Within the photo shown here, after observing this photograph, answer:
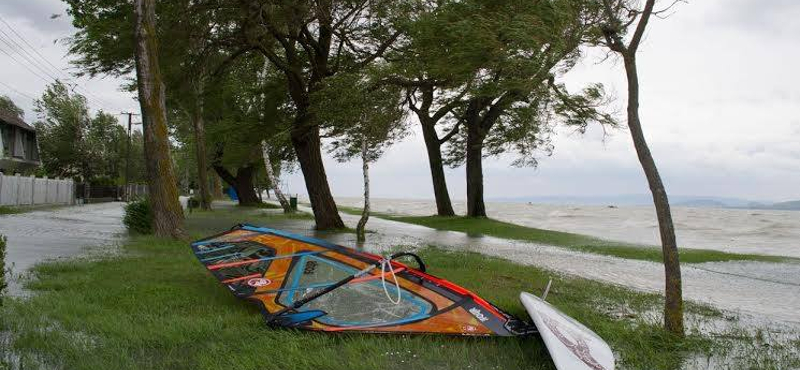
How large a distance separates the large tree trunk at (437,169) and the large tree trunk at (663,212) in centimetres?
2543

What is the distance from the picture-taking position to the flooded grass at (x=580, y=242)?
18062 millimetres

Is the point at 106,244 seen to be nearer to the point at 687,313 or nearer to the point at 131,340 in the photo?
the point at 131,340

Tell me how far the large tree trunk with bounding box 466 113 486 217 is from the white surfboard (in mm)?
24767

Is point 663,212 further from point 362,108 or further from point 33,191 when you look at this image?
point 33,191

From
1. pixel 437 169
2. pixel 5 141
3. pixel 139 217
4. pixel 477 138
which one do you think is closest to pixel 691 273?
pixel 139 217

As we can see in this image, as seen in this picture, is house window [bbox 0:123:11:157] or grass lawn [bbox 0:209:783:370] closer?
grass lawn [bbox 0:209:783:370]

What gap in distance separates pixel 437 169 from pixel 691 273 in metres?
19.4

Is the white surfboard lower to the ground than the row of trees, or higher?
lower

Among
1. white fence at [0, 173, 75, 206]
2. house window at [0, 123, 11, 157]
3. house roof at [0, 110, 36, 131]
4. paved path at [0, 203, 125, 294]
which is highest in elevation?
house roof at [0, 110, 36, 131]

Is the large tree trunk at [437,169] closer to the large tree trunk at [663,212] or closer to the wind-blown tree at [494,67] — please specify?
the wind-blown tree at [494,67]

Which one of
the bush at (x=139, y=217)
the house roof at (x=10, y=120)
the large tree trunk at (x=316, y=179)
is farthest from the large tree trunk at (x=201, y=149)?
the house roof at (x=10, y=120)

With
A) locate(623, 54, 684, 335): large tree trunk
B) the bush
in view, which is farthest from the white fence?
locate(623, 54, 684, 335): large tree trunk

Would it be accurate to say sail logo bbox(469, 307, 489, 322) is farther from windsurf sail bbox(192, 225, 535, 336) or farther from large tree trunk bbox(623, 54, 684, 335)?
large tree trunk bbox(623, 54, 684, 335)

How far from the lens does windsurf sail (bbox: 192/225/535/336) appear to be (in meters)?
5.73
